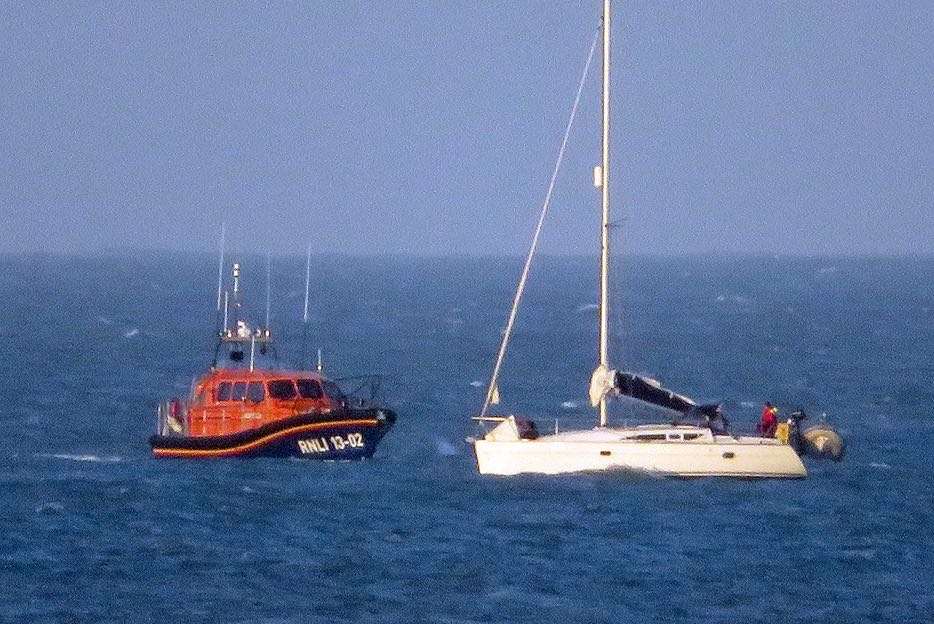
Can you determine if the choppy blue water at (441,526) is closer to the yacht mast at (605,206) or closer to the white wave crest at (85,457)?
the white wave crest at (85,457)

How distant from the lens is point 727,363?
91.4 m

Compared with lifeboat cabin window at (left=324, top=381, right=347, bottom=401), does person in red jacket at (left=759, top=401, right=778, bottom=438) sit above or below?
below

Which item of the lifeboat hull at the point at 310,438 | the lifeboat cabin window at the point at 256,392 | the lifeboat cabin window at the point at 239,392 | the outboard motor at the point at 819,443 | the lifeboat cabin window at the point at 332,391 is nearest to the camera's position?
the lifeboat hull at the point at 310,438

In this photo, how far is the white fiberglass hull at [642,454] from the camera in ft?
159

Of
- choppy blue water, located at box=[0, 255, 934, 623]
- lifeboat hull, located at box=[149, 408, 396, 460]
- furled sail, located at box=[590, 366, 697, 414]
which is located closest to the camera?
choppy blue water, located at box=[0, 255, 934, 623]

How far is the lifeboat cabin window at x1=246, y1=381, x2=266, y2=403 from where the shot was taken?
170ft

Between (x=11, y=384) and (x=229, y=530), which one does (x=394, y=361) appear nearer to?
(x=11, y=384)

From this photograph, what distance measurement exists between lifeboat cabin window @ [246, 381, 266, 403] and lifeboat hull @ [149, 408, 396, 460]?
0.88 meters

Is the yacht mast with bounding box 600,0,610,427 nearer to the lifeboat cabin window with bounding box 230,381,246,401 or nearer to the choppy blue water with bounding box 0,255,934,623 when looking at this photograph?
the choppy blue water with bounding box 0,255,934,623

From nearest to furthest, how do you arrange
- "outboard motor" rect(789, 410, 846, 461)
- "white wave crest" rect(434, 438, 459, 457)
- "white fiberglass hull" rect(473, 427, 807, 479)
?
"white fiberglass hull" rect(473, 427, 807, 479) < "outboard motor" rect(789, 410, 846, 461) < "white wave crest" rect(434, 438, 459, 457)

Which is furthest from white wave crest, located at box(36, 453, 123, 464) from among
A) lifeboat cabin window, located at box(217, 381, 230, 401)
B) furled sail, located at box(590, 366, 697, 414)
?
furled sail, located at box(590, 366, 697, 414)

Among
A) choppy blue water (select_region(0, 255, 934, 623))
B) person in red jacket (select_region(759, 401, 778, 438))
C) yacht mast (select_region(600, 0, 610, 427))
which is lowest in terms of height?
choppy blue water (select_region(0, 255, 934, 623))

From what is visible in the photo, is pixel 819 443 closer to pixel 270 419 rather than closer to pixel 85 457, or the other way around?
pixel 270 419

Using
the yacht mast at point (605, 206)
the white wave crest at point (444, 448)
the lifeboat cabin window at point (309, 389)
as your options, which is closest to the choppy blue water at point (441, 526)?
the white wave crest at point (444, 448)
